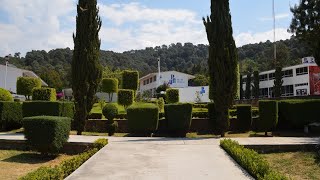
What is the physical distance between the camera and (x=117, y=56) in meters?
112

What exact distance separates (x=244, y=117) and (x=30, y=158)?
32.3ft

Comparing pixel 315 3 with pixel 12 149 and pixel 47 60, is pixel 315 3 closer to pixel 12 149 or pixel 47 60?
pixel 12 149

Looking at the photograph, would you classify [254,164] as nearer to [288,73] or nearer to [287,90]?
[287,90]

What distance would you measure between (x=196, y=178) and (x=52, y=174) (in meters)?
2.78

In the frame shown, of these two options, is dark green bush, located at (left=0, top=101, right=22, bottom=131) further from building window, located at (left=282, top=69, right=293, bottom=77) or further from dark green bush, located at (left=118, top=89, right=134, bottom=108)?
building window, located at (left=282, top=69, right=293, bottom=77)

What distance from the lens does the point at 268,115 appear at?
16.9 meters

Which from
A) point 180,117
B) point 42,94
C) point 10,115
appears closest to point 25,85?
point 42,94

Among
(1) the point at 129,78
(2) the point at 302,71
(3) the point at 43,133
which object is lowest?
(3) the point at 43,133

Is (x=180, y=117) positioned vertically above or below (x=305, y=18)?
below

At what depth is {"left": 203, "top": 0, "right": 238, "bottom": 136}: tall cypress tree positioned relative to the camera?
1634cm

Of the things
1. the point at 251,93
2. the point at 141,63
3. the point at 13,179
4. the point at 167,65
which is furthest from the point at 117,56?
the point at 13,179

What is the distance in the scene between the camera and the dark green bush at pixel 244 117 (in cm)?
1784

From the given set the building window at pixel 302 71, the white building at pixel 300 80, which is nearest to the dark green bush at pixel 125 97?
the white building at pixel 300 80

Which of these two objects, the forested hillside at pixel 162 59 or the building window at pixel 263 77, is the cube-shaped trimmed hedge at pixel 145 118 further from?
→ the forested hillside at pixel 162 59
